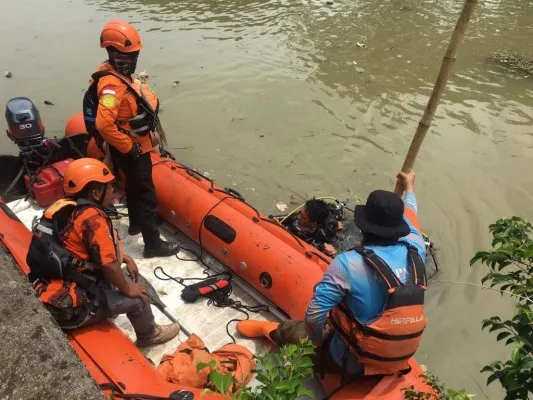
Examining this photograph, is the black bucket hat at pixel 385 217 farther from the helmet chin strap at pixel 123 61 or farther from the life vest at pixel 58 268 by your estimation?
→ the helmet chin strap at pixel 123 61

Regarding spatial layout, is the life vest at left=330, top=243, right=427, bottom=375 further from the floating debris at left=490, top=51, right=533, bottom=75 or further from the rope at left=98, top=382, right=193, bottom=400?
the floating debris at left=490, top=51, right=533, bottom=75

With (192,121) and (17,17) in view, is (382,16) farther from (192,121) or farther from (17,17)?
(17,17)

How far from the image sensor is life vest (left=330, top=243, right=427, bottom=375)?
199 cm

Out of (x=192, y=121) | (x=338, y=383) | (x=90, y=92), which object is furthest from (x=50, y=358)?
(x=192, y=121)

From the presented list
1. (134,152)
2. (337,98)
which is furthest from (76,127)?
(337,98)

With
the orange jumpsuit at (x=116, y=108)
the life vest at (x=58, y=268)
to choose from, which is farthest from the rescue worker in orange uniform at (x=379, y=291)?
the orange jumpsuit at (x=116, y=108)

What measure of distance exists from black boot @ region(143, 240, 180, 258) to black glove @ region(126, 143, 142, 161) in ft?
2.66

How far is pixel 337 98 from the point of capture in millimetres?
7656

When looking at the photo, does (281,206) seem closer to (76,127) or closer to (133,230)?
(133,230)

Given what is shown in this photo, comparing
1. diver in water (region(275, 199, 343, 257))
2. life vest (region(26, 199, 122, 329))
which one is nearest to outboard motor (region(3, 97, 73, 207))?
life vest (region(26, 199, 122, 329))

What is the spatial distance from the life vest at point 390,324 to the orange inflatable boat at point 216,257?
173 millimetres

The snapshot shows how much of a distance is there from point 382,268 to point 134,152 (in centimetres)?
232

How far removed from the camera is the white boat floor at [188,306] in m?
3.23

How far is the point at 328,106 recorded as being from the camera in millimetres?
7449
